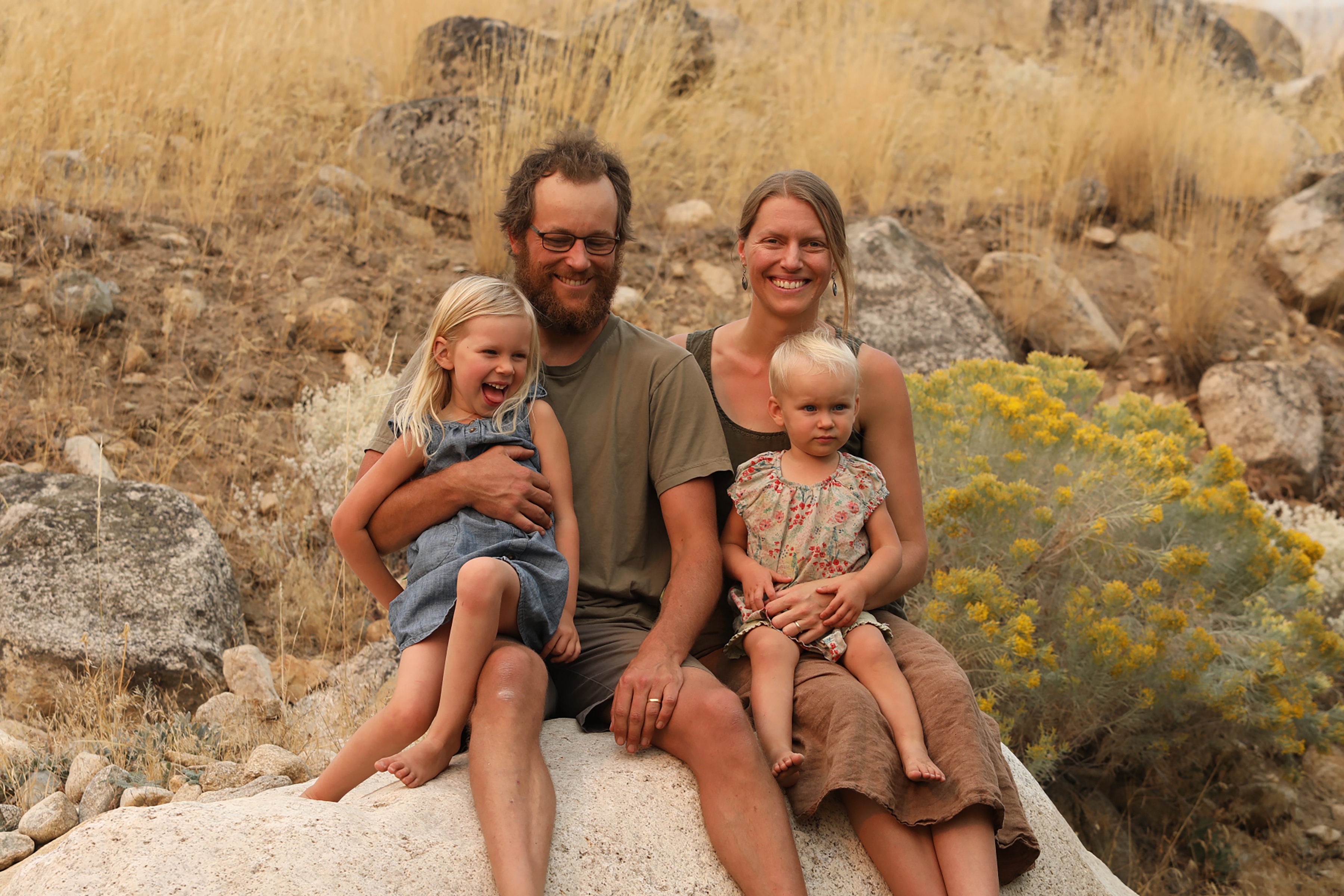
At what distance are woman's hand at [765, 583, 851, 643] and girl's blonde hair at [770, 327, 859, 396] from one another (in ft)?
1.77

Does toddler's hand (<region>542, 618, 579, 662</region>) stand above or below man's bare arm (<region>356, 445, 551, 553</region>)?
below

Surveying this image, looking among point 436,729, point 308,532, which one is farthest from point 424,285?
point 436,729

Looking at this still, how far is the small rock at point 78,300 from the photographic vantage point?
224 inches

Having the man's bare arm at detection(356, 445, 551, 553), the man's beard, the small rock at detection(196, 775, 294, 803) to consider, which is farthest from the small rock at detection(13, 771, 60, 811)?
the man's beard

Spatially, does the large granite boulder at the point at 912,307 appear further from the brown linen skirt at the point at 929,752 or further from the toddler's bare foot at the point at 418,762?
the toddler's bare foot at the point at 418,762

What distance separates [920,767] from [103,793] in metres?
2.47

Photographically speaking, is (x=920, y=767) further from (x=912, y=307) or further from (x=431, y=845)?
(x=912, y=307)

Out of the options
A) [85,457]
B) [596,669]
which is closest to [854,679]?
[596,669]

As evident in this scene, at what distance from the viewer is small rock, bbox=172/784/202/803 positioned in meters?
3.26

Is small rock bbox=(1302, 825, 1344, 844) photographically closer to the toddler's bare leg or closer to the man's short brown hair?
the toddler's bare leg

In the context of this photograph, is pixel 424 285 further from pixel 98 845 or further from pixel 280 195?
pixel 98 845

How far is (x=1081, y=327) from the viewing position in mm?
7488

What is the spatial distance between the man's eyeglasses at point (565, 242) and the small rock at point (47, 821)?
2.21 metres

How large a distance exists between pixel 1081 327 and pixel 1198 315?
917mm
